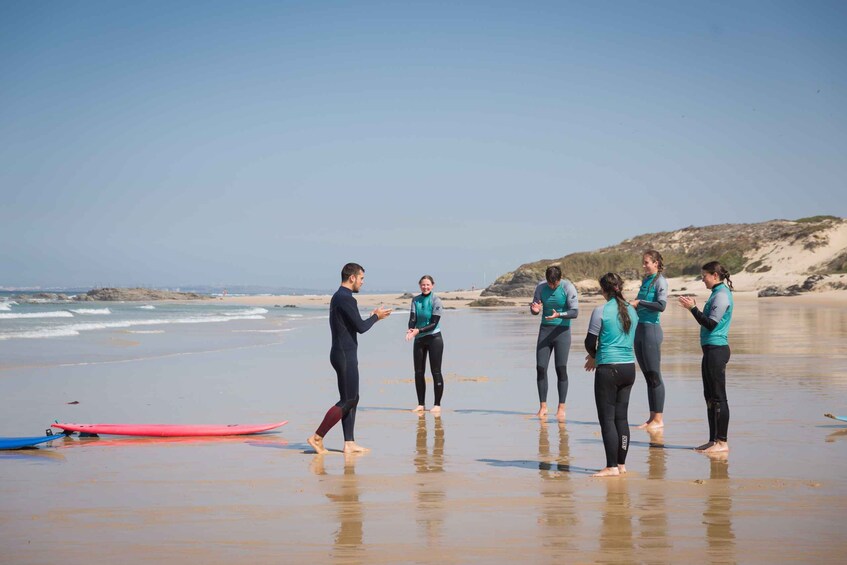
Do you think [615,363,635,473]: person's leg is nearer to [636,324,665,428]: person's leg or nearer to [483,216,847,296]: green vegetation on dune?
[636,324,665,428]: person's leg

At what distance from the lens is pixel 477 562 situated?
4660 mm

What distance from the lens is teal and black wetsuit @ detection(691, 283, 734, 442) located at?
7801 mm

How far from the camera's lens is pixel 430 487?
647 centimetres

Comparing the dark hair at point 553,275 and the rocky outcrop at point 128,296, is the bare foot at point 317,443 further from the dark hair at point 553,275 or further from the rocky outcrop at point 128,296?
the rocky outcrop at point 128,296

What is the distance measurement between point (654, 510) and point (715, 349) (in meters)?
2.71

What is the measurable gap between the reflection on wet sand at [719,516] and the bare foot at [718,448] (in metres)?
0.29

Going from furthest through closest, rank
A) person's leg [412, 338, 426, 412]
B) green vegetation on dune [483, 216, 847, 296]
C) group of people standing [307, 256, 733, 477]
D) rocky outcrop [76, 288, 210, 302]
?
rocky outcrop [76, 288, 210, 302], green vegetation on dune [483, 216, 847, 296], person's leg [412, 338, 426, 412], group of people standing [307, 256, 733, 477]


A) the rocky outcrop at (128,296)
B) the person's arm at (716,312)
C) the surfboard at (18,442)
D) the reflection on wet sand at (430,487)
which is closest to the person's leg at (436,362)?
the reflection on wet sand at (430,487)

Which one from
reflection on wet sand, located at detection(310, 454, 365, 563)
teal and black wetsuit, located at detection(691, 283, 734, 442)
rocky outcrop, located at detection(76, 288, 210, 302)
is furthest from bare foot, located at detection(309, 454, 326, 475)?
rocky outcrop, located at detection(76, 288, 210, 302)

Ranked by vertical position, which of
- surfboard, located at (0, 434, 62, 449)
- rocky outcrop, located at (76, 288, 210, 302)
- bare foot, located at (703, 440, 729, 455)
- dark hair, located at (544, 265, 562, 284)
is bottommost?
bare foot, located at (703, 440, 729, 455)

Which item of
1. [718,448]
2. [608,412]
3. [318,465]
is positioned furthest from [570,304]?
[318,465]

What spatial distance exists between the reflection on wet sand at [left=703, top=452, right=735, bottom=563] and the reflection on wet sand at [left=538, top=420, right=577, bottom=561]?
81 cm

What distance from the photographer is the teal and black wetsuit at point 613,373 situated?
6.88m

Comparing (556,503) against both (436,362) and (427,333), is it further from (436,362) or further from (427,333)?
(427,333)
